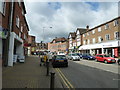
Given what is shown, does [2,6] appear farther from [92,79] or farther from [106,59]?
[106,59]

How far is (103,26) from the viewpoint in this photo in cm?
3250

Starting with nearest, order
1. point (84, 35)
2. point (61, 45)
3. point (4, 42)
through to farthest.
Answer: point (4, 42) → point (84, 35) → point (61, 45)

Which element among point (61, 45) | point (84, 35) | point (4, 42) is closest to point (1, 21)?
point (4, 42)

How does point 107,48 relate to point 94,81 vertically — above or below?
above

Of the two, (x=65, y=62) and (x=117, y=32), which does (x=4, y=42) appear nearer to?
(x=65, y=62)

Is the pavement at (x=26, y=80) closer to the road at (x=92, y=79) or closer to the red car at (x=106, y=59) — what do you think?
the road at (x=92, y=79)

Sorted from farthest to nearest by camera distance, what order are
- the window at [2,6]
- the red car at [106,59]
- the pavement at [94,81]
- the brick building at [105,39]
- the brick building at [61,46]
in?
the brick building at [61,46] → the brick building at [105,39] → the red car at [106,59] → the window at [2,6] → the pavement at [94,81]

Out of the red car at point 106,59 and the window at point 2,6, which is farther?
the red car at point 106,59

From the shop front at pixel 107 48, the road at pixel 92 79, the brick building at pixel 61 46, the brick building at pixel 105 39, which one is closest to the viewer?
the road at pixel 92 79

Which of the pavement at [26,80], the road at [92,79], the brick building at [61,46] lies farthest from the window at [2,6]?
the brick building at [61,46]

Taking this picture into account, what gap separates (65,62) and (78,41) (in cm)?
3539

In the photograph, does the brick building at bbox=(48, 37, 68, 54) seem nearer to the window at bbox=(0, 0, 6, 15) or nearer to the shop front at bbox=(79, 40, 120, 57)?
the shop front at bbox=(79, 40, 120, 57)

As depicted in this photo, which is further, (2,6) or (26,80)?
(2,6)

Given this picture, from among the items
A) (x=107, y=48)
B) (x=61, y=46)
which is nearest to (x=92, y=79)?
(x=107, y=48)
